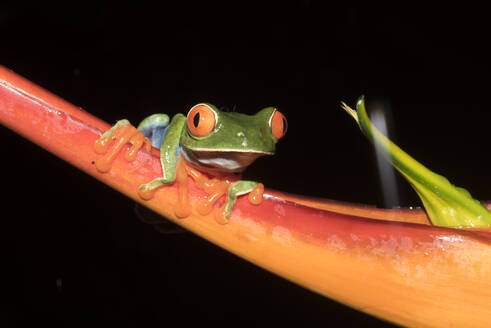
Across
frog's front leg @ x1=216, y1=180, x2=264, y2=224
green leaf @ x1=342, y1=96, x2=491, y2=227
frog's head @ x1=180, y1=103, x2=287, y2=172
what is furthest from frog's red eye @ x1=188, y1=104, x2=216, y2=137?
green leaf @ x1=342, y1=96, x2=491, y2=227

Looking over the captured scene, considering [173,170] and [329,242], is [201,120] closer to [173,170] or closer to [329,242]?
[173,170]

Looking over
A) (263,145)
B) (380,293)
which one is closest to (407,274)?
(380,293)

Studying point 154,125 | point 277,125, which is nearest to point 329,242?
point 277,125

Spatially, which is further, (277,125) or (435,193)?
(277,125)

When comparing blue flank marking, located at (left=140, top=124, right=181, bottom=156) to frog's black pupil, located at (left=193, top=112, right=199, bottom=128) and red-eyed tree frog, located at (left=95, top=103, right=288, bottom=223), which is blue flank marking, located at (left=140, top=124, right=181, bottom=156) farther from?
frog's black pupil, located at (left=193, top=112, right=199, bottom=128)

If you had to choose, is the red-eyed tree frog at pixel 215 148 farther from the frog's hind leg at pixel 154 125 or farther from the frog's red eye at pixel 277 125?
the frog's hind leg at pixel 154 125

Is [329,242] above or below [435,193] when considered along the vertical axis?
below
